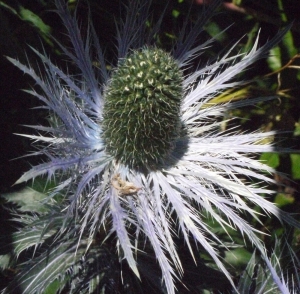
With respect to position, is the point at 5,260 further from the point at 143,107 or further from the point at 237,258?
the point at 237,258

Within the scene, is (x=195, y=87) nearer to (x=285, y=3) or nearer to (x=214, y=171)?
(x=214, y=171)

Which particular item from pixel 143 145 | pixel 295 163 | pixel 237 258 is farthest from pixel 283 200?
pixel 143 145

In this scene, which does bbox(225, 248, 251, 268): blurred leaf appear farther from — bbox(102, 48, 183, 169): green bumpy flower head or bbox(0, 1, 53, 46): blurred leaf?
bbox(0, 1, 53, 46): blurred leaf

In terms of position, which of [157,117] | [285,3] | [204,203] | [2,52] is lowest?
[204,203]

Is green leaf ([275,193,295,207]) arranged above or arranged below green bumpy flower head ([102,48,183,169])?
below

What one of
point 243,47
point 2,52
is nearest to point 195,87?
point 243,47

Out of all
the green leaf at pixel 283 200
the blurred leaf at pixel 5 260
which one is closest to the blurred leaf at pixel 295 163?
the green leaf at pixel 283 200

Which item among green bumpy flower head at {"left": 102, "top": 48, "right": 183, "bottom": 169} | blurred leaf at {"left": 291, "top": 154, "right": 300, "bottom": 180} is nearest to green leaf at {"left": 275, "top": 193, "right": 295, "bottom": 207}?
blurred leaf at {"left": 291, "top": 154, "right": 300, "bottom": 180}
